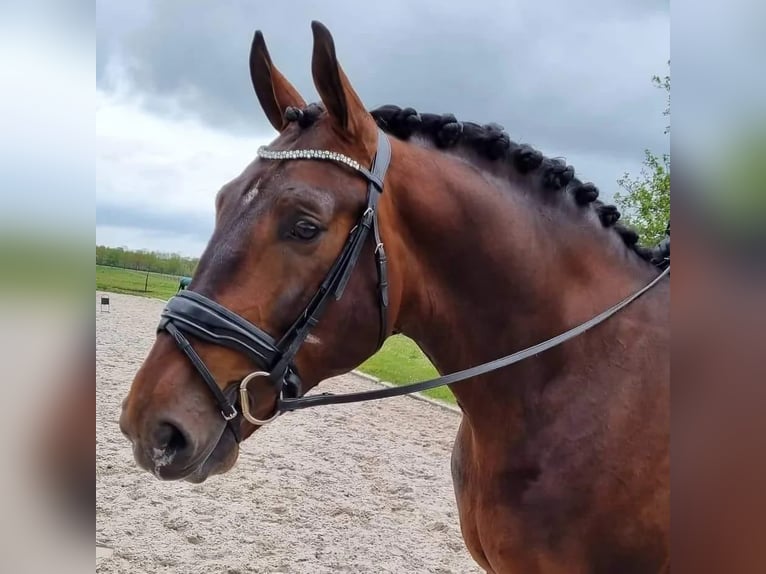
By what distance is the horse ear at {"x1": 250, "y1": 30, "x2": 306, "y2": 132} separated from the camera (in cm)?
240

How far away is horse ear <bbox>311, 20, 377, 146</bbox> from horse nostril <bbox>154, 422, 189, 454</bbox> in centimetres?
118

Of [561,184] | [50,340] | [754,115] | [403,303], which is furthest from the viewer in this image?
[561,184]

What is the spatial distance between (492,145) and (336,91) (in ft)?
2.44

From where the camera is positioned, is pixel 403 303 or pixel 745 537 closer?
pixel 745 537

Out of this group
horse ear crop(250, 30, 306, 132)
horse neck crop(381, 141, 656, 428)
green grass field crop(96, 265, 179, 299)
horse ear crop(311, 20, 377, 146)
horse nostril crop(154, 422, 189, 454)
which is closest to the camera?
horse nostril crop(154, 422, 189, 454)

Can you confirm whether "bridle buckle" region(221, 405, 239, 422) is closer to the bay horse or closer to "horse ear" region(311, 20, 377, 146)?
the bay horse

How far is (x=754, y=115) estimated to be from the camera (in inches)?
34.3

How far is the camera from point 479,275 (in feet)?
7.32

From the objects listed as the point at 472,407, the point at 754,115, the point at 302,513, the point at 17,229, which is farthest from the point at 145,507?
the point at 754,115

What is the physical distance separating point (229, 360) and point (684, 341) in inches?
52.6

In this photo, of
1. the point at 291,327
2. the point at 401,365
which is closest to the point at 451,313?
the point at 291,327

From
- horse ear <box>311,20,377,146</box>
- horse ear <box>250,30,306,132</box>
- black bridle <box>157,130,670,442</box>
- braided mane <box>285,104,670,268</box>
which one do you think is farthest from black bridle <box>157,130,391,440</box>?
horse ear <box>250,30,306,132</box>

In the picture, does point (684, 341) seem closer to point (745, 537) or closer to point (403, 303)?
point (745, 537)

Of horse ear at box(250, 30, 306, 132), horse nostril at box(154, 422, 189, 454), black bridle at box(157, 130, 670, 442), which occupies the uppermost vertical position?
horse ear at box(250, 30, 306, 132)
